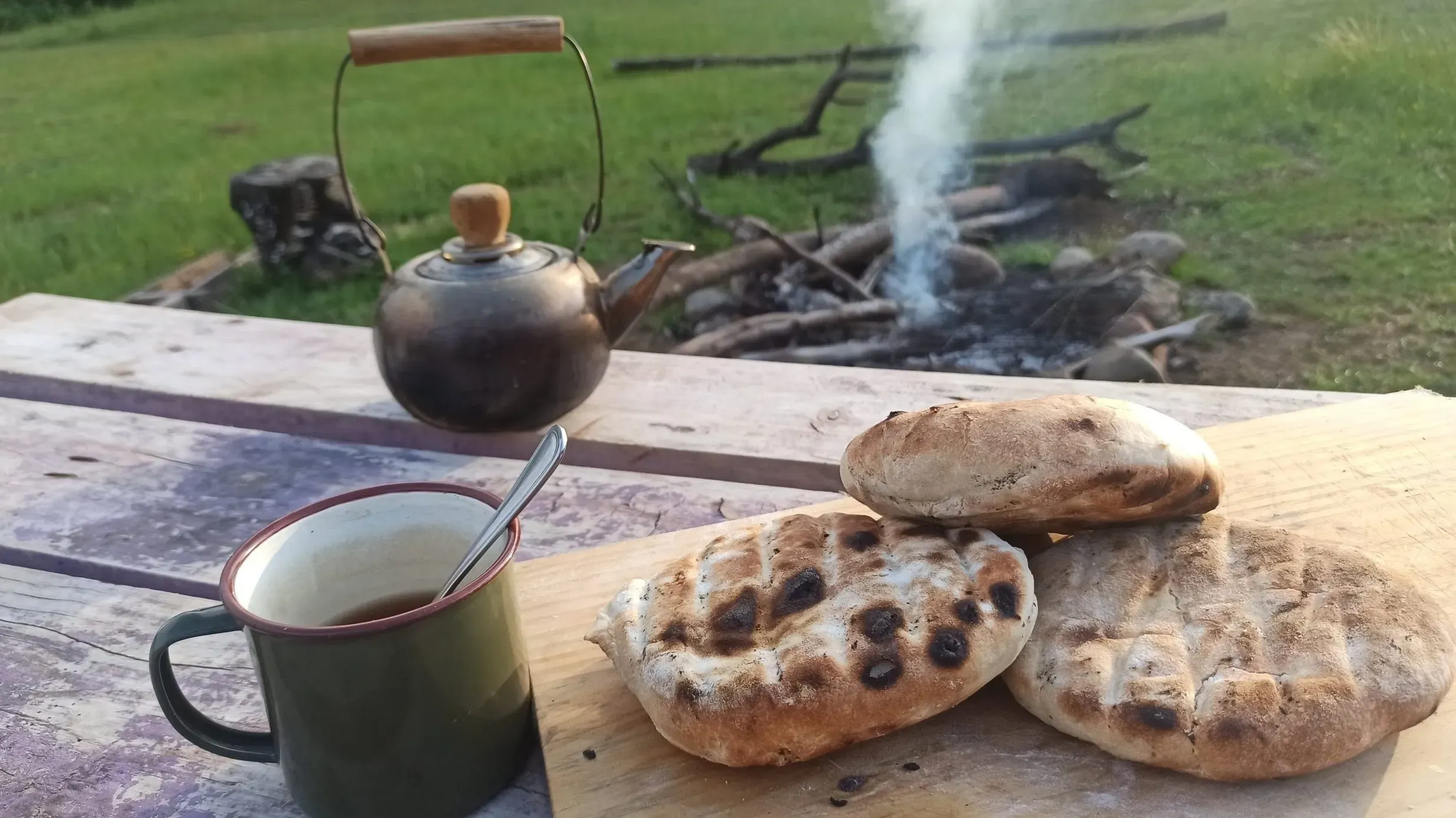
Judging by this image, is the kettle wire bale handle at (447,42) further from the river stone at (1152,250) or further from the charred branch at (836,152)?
the charred branch at (836,152)

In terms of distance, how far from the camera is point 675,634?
104 cm

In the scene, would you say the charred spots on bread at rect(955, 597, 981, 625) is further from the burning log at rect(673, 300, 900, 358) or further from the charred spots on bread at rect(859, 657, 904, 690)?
the burning log at rect(673, 300, 900, 358)

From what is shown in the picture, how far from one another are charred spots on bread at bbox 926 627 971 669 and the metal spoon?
422 millimetres

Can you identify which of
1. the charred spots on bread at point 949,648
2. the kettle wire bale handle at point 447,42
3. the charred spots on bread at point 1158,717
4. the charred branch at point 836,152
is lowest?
the charred branch at point 836,152

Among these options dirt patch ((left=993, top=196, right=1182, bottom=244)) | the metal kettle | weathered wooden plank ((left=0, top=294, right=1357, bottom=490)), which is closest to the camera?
the metal kettle

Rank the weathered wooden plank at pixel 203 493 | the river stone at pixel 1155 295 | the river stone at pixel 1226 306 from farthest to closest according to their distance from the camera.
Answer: the river stone at pixel 1226 306 < the river stone at pixel 1155 295 < the weathered wooden plank at pixel 203 493

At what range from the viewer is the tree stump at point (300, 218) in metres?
5.08

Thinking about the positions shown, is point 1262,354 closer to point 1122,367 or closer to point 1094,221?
point 1122,367

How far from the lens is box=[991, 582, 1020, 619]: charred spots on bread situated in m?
0.99

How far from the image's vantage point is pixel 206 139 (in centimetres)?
Result: 718

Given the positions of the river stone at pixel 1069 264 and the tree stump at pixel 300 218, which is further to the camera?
the tree stump at pixel 300 218

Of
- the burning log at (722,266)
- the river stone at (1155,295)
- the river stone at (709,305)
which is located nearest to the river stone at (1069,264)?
the river stone at (1155,295)

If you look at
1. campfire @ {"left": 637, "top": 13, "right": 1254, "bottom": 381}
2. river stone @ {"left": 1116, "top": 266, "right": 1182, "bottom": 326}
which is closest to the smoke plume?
campfire @ {"left": 637, "top": 13, "right": 1254, "bottom": 381}

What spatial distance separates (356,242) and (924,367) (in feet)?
11.6
